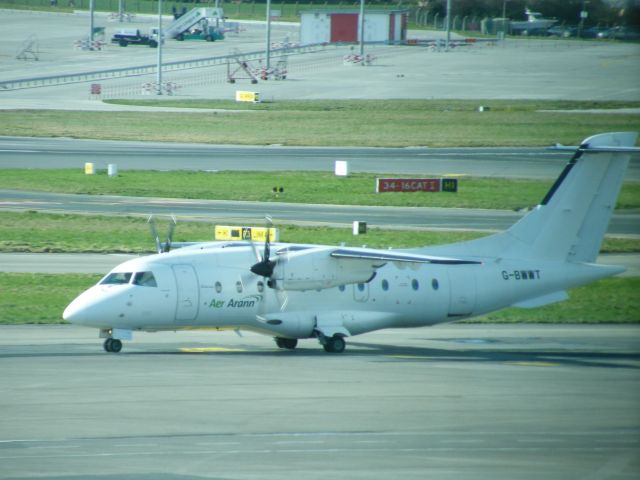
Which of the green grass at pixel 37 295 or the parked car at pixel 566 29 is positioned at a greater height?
the parked car at pixel 566 29

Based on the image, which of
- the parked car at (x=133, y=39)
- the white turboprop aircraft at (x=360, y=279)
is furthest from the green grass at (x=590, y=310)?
the parked car at (x=133, y=39)

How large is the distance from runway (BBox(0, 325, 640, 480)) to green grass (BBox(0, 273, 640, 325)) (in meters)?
2.50

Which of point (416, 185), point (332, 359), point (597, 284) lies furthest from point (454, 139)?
point (332, 359)

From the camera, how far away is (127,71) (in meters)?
133

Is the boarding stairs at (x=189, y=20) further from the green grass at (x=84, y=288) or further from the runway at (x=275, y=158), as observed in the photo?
the green grass at (x=84, y=288)

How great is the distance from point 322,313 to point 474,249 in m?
5.50

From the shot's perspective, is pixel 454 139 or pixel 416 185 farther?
pixel 454 139

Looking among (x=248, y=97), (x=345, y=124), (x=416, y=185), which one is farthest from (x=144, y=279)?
(x=248, y=97)

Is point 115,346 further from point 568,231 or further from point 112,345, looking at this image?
point 568,231

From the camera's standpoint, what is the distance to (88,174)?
69625 millimetres

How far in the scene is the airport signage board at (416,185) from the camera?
65.4 meters

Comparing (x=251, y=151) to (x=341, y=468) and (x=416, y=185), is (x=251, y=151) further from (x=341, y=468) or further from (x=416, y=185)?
(x=341, y=468)

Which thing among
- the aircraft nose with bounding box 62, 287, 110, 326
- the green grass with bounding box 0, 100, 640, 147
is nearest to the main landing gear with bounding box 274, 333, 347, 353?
the aircraft nose with bounding box 62, 287, 110, 326

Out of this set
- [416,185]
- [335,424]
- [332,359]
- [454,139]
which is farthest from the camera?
[454,139]
